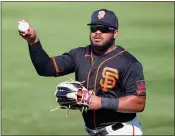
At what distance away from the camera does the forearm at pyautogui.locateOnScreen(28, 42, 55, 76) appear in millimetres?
5750

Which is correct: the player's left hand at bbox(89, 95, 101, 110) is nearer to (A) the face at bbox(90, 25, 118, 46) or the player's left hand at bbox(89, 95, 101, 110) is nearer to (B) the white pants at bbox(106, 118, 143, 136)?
(B) the white pants at bbox(106, 118, 143, 136)

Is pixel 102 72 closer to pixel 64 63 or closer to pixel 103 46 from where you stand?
pixel 103 46

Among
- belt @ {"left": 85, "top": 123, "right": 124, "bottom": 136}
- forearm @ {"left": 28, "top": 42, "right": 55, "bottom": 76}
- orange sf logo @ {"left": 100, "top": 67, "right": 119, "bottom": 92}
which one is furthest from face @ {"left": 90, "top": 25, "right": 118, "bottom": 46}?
belt @ {"left": 85, "top": 123, "right": 124, "bottom": 136}

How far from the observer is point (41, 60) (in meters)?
5.81

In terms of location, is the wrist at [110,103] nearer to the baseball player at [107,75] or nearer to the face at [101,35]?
the baseball player at [107,75]

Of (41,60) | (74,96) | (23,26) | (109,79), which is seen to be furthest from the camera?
(41,60)

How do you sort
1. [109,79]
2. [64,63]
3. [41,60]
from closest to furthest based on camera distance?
[109,79] → [41,60] → [64,63]

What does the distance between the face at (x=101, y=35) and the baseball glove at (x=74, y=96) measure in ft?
1.33

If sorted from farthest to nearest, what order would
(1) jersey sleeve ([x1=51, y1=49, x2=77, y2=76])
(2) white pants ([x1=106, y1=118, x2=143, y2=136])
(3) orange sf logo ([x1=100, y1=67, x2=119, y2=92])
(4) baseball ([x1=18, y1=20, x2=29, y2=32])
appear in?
(1) jersey sleeve ([x1=51, y1=49, x2=77, y2=76]) < (2) white pants ([x1=106, y1=118, x2=143, y2=136]) < (3) orange sf logo ([x1=100, y1=67, x2=119, y2=92]) < (4) baseball ([x1=18, y1=20, x2=29, y2=32])

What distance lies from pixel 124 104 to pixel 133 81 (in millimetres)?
222

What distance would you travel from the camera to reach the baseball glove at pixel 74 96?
555 cm

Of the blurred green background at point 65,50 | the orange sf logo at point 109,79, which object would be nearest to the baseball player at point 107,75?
the orange sf logo at point 109,79

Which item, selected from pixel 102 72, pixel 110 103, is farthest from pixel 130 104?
pixel 102 72

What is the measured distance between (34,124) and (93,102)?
3371 millimetres
